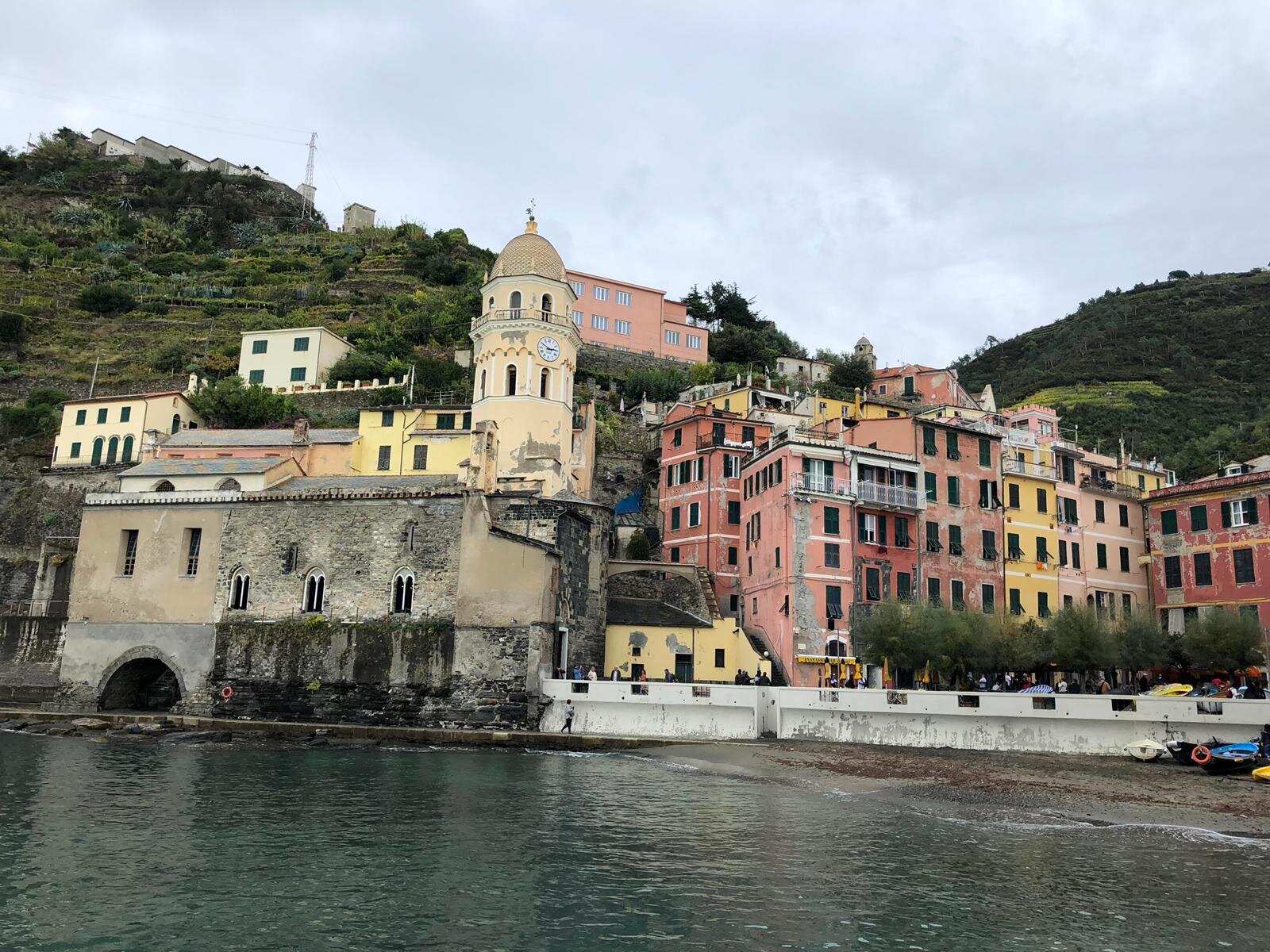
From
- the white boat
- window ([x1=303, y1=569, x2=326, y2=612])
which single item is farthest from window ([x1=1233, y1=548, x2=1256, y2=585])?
window ([x1=303, y1=569, x2=326, y2=612])

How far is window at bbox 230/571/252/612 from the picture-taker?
38.5 meters

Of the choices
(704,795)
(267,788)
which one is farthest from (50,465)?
(704,795)

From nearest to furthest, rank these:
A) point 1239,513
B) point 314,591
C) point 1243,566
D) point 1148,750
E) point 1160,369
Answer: point 1148,750
point 314,591
point 1243,566
point 1239,513
point 1160,369

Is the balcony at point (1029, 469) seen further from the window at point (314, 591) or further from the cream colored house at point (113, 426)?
the cream colored house at point (113, 426)

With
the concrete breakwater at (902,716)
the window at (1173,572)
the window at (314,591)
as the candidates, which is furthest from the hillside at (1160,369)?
the window at (314,591)

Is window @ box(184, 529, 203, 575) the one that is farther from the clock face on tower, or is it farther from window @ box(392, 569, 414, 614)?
the clock face on tower

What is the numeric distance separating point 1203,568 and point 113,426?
2195 inches

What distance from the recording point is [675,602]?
44812 millimetres

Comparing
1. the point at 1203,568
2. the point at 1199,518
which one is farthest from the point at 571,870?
the point at 1199,518

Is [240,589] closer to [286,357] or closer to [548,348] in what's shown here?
[548,348]

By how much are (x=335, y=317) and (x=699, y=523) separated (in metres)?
42.5

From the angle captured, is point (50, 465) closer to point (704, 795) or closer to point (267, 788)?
point (267, 788)

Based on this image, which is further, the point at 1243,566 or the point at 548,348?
the point at 548,348

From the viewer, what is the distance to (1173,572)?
153 feet
